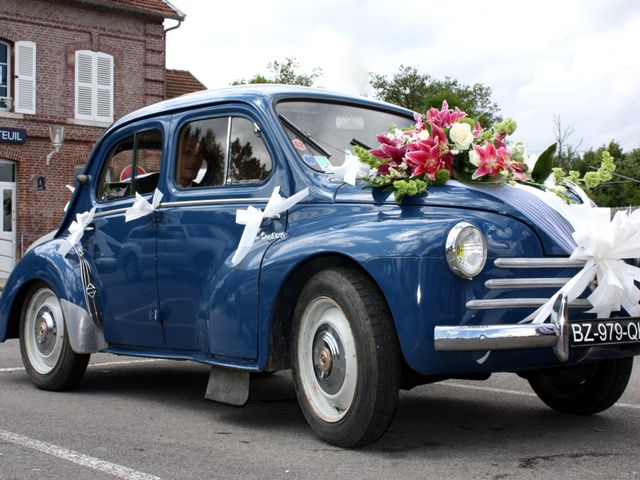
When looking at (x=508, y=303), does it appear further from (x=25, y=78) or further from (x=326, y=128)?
(x=25, y=78)

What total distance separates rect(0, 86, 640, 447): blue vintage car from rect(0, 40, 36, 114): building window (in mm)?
20393

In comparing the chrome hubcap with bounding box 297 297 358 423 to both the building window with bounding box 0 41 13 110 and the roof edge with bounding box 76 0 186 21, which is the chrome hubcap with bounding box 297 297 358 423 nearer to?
the building window with bounding box 0 41 13 110

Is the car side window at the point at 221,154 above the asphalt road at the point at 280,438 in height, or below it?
above

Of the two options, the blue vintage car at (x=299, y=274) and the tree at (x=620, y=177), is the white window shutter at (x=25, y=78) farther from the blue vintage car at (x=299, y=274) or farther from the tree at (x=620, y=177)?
the tree at (x=620, y=177)

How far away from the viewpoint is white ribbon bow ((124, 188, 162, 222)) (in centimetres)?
606

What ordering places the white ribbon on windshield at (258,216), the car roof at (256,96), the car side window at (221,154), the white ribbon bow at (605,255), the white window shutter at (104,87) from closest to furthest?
the white ribbon bow at (605,255), the white ribbon on windshield at (258,216), the car side window at (221,154), the car roof at (256,96), the white window shutter at (104,87)

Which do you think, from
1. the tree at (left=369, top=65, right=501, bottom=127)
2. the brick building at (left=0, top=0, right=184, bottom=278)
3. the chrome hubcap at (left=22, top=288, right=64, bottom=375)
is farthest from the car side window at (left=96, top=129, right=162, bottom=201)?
the tree at (left=369, top=65, right=501, bottom=127)

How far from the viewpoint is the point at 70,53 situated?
89.5ft

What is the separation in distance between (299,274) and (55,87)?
77.8 ft

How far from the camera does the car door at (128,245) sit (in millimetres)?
6066

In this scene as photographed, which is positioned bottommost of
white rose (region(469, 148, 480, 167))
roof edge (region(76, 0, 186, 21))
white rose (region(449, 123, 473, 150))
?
white rose (region(469, 148, 480, 167))

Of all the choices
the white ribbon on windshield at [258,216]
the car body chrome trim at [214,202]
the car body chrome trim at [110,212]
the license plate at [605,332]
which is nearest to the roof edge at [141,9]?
the car body chrome trim at [110,212]

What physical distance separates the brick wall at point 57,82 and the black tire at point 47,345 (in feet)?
65.0

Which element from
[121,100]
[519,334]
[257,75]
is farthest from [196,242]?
[257,75]
